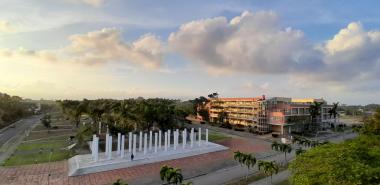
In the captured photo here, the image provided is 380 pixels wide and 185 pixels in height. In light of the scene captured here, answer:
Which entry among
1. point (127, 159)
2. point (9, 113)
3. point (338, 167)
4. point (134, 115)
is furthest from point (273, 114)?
point (9, 113)

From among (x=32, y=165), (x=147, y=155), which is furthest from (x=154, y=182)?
(x=32, y=165)

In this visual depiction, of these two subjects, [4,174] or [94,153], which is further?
[94,153]

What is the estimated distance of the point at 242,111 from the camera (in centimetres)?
9525

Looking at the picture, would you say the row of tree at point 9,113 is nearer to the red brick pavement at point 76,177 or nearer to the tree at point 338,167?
the red brick pavement at point 76,177

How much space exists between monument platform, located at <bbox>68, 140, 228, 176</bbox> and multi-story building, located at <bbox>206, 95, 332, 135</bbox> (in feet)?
104

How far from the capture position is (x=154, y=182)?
122 ft

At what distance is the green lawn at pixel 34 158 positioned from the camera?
148 ft

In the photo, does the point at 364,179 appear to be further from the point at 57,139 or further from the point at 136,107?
the point at 57,139

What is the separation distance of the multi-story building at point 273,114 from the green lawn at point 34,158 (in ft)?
183

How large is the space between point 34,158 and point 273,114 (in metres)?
62.0

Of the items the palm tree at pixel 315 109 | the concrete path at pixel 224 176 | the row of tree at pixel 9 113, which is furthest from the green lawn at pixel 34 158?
the palm tree at pixel 315 109

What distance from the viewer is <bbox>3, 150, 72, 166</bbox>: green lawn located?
45.2 meters

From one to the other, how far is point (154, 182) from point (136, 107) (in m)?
24.8

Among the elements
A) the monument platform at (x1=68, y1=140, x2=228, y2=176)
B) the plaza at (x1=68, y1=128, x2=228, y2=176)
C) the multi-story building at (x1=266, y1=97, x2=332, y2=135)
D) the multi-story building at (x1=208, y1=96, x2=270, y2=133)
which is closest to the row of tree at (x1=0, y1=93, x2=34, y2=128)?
the plaza at (x1=68, y1=128, x2=228, y2=176)
